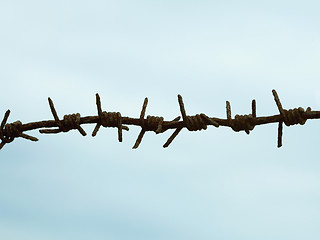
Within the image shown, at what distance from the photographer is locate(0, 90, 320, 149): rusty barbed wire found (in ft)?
9.78

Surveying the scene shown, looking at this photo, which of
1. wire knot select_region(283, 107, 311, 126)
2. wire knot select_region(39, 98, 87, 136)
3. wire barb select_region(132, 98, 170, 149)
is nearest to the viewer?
wire knot select_region(283, 107, 311, 126)

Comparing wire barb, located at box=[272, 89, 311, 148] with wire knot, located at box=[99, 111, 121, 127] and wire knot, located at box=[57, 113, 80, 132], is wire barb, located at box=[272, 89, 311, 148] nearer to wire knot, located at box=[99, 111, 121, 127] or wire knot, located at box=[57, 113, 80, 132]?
wire knot, located at box=[99, 111, 121, 127]

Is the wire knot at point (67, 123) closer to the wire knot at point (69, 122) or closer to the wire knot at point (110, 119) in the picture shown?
the wire knot at point (69, 122)

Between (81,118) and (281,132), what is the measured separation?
1102 mm

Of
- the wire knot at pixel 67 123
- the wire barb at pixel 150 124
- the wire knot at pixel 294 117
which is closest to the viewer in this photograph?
the wire knot at pixel 294 117

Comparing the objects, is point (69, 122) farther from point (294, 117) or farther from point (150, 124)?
point (294, 117)

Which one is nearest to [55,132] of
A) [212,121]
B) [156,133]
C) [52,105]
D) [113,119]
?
[52,105]

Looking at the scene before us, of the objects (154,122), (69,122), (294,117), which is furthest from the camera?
(69,122)

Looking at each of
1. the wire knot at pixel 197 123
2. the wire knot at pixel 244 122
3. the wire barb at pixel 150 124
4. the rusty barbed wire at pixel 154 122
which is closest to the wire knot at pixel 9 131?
the rusty barbed wire at pixel 154 122

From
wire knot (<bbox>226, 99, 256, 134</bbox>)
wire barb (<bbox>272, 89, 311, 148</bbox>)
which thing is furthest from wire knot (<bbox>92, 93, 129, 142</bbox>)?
wire barb (<bbox>272, 89, 311, 148</bbox>)

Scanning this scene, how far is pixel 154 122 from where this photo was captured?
313 cm

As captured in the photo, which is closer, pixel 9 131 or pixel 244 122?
pixel 244 122

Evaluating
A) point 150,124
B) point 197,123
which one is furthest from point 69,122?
point 197,123

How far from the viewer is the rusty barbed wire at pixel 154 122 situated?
2.98m
